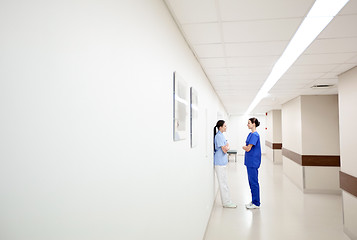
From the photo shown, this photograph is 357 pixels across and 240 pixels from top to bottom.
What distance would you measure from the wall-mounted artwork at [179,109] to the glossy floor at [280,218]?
7.67 ft

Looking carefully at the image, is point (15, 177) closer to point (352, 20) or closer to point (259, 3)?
point (259, 3)

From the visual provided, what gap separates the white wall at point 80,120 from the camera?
24.3 inches

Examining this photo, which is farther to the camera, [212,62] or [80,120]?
[212,62]

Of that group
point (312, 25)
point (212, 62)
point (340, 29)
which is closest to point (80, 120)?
point (312, 25)

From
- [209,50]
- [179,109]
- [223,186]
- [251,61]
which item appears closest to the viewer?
[179,109]

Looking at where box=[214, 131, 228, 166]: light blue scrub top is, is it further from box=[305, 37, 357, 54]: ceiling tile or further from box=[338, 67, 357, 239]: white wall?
box=[305, 37, 357, 54]: ceiling tile

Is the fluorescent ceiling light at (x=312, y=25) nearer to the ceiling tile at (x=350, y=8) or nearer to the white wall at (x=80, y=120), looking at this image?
the ceiling tile at (x=350, y=8)

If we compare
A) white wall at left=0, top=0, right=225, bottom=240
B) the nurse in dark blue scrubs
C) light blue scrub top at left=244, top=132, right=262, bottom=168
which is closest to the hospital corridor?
white wall at left=0, top=0, right=225, bottom=240

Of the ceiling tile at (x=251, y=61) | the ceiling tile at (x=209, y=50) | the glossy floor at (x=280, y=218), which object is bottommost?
the glossy floor at (x=280, y=218)

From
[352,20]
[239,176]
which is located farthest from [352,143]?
[239,176]

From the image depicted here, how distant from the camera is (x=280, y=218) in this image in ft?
15.1

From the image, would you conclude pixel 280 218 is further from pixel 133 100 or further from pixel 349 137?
pixel 133 100

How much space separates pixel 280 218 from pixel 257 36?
3639mm

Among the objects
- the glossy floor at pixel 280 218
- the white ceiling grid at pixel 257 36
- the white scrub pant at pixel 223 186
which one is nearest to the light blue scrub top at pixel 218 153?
the white scrub pant at pixel 223 186
